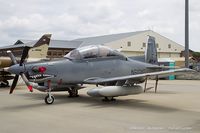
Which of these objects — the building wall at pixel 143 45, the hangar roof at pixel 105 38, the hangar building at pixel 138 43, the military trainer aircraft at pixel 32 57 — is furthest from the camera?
the hangar roof at pixel 105 38

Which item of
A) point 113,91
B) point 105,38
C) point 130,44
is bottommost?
point 113,91

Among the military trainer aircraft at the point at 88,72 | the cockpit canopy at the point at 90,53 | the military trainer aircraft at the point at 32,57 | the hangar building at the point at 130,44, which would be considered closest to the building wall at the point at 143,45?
the hangar building at the point at 130,44

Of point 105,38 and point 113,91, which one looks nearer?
point 113,91

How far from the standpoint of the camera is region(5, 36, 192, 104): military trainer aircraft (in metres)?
11.0

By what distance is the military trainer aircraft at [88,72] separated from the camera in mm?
11039

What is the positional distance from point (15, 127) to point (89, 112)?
2777 millimetres

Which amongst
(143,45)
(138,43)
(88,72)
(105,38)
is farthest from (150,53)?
(105,38)

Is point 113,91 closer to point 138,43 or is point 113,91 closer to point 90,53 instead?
point 90,53

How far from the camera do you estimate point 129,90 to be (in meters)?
11.3

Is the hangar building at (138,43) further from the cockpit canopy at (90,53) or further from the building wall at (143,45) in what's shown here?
the cockpit canopy at (90,53)

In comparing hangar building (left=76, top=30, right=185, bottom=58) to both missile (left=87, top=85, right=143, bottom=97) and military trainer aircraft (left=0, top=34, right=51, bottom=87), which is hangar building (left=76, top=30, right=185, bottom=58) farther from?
missile (left=87, top=85, right=143, bottom=97)

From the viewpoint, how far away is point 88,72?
39.5 feet

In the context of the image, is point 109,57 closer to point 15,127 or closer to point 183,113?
point 183,113

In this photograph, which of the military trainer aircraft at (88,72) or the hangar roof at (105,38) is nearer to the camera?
the military trainer aircraft at (88,72)
